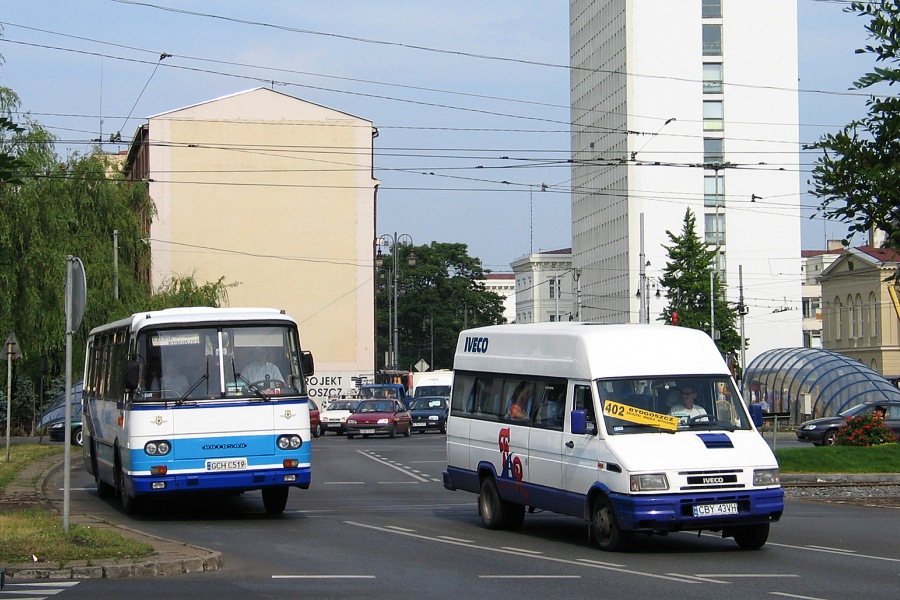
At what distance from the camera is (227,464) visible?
60.1 feet

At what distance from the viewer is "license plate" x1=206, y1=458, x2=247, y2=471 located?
18.3 metres

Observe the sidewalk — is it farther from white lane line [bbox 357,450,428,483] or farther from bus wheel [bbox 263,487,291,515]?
white lane line [bbox 357,450,428,483]

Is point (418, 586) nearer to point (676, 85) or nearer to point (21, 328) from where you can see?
point (21, 328)

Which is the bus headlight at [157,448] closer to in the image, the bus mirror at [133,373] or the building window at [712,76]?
Result: the bus mirror at [133,373]

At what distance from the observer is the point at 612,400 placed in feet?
49.2

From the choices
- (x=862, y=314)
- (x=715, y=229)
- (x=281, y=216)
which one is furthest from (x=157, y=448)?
(x=862, y=314)

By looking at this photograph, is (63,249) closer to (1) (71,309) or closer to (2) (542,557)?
(1) (71,309)

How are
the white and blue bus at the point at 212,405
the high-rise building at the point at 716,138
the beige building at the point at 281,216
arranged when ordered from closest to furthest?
the white and blue bus at the point at 212,405 < the beige building at the point at 281,216 < the high-rise building at the point at 716,138

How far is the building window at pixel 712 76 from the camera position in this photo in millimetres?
101500

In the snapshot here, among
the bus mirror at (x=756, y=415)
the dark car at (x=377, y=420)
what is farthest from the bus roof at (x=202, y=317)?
the dark car at (x=377, y=420)

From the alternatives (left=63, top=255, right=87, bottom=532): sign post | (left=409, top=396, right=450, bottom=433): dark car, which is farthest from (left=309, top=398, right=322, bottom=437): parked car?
(left=63, top=255, right=87, bottom=532): sign post

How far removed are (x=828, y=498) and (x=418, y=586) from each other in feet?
Answer: 44.7

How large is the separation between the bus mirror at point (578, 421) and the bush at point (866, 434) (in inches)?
653

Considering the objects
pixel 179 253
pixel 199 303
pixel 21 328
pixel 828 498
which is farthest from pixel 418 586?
pixel 179 253
